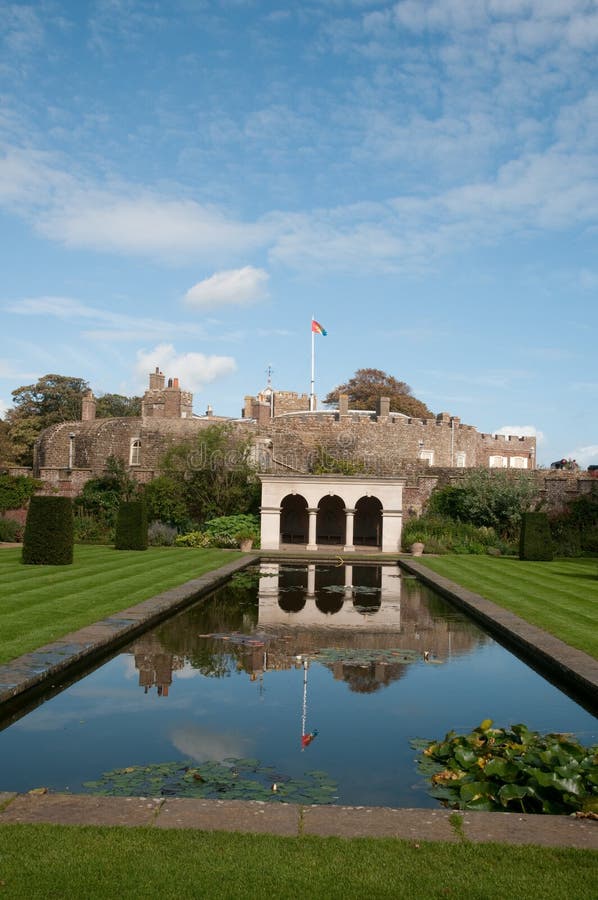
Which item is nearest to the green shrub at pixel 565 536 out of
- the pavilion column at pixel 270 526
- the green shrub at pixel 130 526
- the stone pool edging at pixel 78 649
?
the pavilion column at pixel 270 526

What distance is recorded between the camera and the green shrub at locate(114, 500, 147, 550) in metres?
20.5

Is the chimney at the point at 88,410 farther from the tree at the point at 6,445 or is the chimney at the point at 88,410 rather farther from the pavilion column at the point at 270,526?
the pavilion column at the point at 270,526

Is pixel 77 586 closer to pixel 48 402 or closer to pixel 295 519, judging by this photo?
pixel 295 519

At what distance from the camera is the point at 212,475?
2711cm

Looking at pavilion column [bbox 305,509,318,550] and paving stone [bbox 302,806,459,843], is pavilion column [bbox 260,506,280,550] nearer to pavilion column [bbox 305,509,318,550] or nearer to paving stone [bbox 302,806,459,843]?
pavilion column [bbox 305,509,318,550]

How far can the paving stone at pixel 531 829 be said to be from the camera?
3.81m

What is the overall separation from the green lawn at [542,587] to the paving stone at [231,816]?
4943 millimetres

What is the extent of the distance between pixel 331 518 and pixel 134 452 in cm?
989

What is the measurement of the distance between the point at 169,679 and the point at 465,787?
3.63m

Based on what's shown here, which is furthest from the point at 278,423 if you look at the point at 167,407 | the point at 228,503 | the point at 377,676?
the point at 377,676

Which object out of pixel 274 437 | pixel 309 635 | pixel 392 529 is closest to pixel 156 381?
pixel 274 437

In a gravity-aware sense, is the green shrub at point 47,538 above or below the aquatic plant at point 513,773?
above

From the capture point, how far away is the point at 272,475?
24.8 m

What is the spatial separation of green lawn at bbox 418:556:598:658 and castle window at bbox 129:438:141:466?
54.8ft
